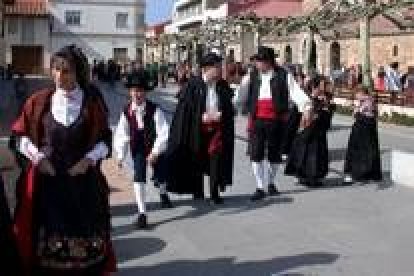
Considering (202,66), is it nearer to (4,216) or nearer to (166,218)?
(166,218)

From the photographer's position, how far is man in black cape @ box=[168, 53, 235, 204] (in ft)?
31.7

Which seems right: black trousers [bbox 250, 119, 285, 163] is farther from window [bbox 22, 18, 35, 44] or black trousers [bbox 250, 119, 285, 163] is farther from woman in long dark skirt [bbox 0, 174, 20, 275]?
window [bbox 22, 18, 35, 44]

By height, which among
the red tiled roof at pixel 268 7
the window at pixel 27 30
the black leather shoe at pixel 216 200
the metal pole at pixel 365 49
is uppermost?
the red tiled roof at pixel 268 7

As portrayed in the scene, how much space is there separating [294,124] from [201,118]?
2596 mm

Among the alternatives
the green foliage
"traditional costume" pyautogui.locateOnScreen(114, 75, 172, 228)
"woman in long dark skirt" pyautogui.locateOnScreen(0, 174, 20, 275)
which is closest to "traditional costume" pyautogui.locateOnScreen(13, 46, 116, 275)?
"woman in long dark skirt" pyautogui.locateOnScreen(0, 174, 20, 275)

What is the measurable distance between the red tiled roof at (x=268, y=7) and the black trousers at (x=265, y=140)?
206 ft

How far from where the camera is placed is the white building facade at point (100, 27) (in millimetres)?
68312

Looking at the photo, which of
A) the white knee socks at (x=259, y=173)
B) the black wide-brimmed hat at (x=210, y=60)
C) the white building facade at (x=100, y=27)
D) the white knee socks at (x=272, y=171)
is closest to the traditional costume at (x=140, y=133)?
the black wide-brimmed hat at (x=210, y=60)

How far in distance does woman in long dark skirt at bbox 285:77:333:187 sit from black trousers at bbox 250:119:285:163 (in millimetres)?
866

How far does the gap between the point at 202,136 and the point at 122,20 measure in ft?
201

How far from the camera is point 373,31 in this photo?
3606cm

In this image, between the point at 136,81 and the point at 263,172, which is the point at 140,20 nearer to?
the point at 263,172

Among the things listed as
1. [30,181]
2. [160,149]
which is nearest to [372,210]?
[160,149]

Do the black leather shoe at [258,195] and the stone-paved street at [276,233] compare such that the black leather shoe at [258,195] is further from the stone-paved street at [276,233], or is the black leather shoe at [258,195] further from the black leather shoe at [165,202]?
the black leather shoe at [165,202]
